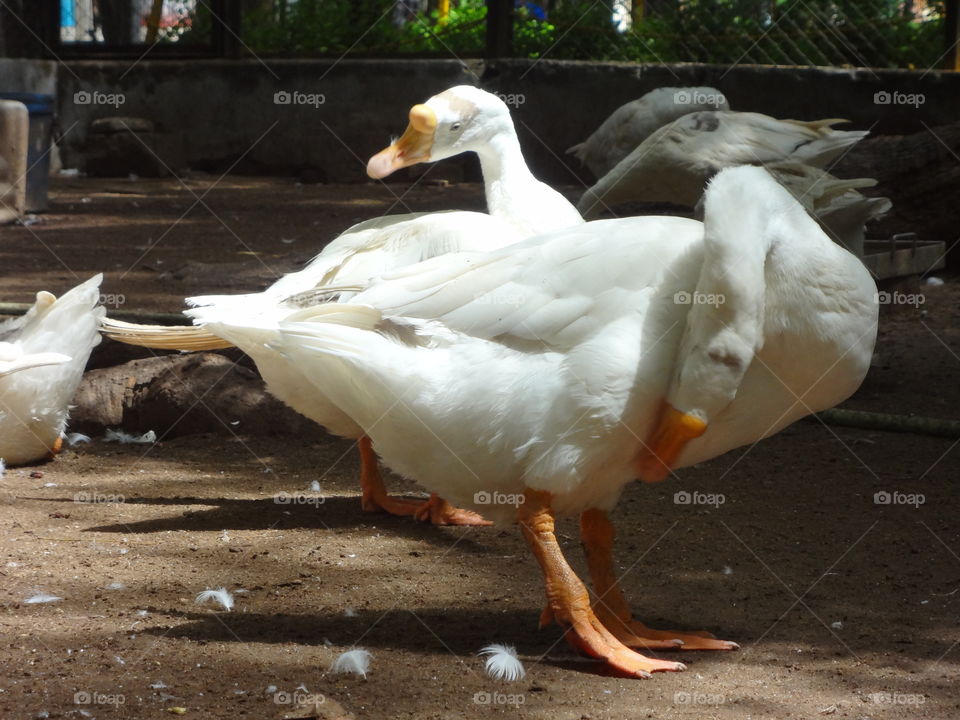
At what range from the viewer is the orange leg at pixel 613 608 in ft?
10.6

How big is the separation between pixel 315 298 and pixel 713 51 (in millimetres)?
7604

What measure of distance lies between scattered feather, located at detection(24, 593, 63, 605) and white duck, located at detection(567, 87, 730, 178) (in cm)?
545

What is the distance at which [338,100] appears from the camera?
1184cm

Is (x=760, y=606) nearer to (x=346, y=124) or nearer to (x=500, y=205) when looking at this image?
(x=500, y=205)

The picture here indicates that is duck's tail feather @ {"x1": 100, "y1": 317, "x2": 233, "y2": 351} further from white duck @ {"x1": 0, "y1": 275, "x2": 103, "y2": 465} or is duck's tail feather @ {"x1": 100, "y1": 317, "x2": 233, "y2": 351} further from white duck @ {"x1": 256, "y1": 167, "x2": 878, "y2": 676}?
white duck @ {"x1": 256, "y1": 167, "x2": 878, "y2": 676}

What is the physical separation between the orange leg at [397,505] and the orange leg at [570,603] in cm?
128

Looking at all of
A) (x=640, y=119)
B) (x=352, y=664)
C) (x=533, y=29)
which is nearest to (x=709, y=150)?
(x=640, y=119)

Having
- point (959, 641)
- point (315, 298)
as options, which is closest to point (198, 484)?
point (315, 298)

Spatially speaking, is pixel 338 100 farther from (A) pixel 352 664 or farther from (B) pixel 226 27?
(A) pixel 352 664

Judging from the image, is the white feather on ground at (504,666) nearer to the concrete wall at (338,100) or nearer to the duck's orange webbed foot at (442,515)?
the duck's orange webbed foot at (442,515)

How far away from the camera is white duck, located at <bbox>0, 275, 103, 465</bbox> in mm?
4656

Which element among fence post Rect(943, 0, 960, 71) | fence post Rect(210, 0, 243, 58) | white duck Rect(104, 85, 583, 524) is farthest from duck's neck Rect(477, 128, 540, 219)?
fence post Rect(210, 0, 243, 58)

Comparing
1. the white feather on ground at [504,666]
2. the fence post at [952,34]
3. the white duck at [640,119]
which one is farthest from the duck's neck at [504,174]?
the fence post at [952,34]

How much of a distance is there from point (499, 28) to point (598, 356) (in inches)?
343
